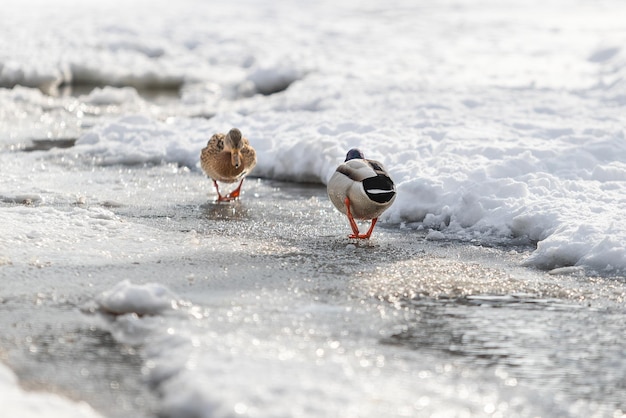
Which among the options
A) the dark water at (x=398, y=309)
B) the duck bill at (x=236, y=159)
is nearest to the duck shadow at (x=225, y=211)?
the dark water at (x=398, y=309)

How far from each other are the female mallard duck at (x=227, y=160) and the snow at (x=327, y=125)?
2.12 feet

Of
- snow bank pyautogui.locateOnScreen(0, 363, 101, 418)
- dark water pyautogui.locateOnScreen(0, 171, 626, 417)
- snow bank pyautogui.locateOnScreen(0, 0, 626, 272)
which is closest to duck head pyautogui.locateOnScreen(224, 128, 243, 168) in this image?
dark water pyautogui.locateOnScreen(0, 171, 626, 417)

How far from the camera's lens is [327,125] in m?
11.2

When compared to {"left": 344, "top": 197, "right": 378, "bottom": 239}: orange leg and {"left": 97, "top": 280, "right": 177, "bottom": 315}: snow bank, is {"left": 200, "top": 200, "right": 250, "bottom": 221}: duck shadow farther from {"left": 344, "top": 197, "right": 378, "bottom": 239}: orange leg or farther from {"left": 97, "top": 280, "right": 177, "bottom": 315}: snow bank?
{"left": 97, "top": 280, "right": 177, "bottom": 315}: snow bank

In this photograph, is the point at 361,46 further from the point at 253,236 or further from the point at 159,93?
the point at 253,236

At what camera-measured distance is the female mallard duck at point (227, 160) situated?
28.3 ft

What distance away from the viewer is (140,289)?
5.08 m

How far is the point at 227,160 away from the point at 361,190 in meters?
2.16

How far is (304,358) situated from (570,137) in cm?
614

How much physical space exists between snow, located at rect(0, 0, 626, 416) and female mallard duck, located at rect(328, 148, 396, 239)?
1.95 feet

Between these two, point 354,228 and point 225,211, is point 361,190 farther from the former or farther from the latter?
point 225,211

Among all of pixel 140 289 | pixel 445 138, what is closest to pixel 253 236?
pixel 140 289

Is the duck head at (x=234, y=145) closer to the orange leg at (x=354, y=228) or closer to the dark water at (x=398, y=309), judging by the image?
the dark water at (x=398, y=309)

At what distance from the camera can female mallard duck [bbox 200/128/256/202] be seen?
28.3 feet
